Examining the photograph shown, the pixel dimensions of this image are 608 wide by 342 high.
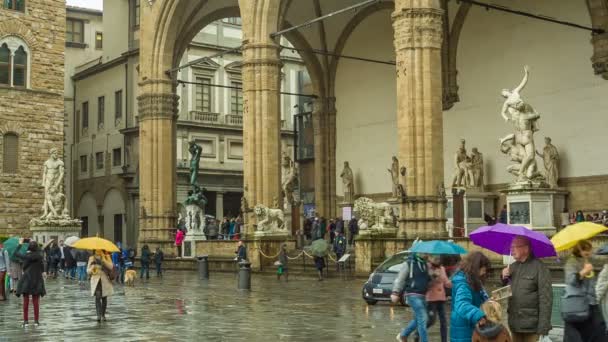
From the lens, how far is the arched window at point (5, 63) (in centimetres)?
4250

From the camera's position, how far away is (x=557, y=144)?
31125mm

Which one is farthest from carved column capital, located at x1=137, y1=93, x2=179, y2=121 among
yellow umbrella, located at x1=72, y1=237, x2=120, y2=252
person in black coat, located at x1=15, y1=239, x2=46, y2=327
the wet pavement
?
person in black coat, located at x1=15, y1=239, x2=46, y2=327

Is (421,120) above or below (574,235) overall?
above

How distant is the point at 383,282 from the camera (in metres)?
18.2

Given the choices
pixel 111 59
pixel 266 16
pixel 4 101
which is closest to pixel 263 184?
pixel 266 16

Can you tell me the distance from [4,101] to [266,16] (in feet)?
54.6

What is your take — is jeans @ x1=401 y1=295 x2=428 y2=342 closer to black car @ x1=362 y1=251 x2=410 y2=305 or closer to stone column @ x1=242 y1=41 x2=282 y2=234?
black car @ x1=362 y1=251 x2=410 y2=305

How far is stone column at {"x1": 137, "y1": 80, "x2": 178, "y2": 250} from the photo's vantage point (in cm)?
3812

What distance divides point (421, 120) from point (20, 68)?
24.8 m

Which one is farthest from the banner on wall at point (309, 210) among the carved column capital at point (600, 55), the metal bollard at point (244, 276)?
the metal bollard at point (244, 276)

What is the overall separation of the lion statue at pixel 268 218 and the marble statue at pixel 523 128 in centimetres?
1025

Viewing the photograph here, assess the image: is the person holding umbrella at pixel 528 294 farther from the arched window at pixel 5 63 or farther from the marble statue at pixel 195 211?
the arched window at pixel 5 63

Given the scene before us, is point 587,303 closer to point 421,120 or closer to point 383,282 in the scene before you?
point 383,282

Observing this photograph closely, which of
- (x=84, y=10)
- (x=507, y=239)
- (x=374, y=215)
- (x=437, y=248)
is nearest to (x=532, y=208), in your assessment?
Result: (x=374, y=215)
